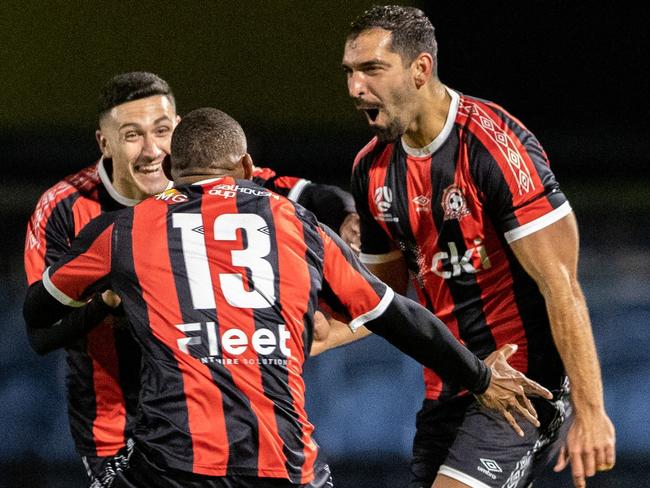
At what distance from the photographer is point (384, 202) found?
396 centimetres

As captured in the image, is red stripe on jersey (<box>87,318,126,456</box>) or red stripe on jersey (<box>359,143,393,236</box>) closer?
red stripe on jersey (<box>359,143,393,236</box>)

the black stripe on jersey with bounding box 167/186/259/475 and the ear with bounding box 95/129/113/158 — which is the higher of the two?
the ear with bounding box 95/129/113/158

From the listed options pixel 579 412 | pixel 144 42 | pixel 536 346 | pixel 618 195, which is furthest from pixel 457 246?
pixel 144 42

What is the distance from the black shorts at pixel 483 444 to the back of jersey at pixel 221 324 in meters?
0.82

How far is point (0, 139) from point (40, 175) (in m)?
0.40

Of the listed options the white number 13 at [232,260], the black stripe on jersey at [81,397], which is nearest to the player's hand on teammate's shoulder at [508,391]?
the white number 13 at [232,260]

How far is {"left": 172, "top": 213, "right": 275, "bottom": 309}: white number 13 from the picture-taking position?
9.75 feet

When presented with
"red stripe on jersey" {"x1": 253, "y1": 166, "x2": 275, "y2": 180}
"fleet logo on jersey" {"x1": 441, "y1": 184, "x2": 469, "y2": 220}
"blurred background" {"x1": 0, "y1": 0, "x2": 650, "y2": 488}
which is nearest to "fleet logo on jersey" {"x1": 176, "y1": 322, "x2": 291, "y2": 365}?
"fleet logo on jersey" {"x1": 441, "y1": 184, "x2": 469, "y2": 220}

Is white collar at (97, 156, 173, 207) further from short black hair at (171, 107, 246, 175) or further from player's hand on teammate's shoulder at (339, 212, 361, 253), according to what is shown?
short black hair at (171, 107, 246, 175)

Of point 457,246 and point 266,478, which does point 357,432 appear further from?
point 266,478

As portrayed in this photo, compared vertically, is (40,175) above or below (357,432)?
above

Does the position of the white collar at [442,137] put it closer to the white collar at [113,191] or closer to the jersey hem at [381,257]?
the jersey hem at [381,257]

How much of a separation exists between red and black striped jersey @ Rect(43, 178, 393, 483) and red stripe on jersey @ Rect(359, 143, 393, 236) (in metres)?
0.88

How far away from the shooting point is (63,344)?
142 inches
